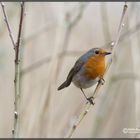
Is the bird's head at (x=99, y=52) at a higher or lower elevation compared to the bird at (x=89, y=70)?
higher

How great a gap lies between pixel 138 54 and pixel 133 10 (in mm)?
283

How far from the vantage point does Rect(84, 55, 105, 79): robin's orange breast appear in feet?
7.41

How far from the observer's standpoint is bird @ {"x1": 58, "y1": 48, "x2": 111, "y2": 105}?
88.8 inches

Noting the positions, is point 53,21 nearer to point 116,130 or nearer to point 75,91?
point 75,91

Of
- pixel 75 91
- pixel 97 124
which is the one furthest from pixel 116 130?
pixel 97 124

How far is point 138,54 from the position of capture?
2541 millimetres

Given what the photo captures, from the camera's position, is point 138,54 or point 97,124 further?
point 138,54

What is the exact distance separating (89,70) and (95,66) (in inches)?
3.4

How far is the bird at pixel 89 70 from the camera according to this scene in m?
2.26

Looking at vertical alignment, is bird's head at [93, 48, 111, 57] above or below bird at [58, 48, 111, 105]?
above

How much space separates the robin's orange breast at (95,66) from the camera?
2258 millimetres

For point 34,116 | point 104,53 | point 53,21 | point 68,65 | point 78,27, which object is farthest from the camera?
point 78,27

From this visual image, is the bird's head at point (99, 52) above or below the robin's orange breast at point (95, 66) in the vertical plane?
above

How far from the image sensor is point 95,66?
227cm
